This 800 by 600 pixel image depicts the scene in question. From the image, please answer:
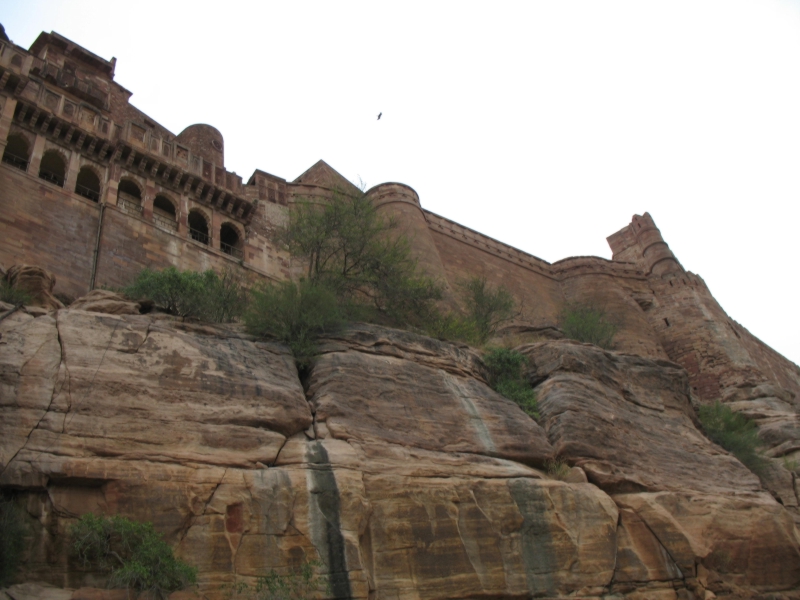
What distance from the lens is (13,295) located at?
30.6 feet

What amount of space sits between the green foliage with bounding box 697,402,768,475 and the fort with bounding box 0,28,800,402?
3.01 metres

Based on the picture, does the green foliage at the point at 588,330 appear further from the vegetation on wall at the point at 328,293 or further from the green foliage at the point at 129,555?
the green foliage at the point at 129,555

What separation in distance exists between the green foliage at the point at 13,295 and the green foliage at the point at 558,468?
24.0 ft

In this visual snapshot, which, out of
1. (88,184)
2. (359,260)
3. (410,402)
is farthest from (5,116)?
(410,402)

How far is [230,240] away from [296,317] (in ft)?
27.0

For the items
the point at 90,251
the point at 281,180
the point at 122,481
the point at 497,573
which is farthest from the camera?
the point at 281,180

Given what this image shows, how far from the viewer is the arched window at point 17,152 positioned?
14802 millimetres

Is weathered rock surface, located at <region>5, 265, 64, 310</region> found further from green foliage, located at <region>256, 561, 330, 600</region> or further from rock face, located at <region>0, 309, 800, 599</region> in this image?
green foliage, located at <region>256, 561, 330, 600</region>

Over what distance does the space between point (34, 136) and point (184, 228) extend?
11.9ft

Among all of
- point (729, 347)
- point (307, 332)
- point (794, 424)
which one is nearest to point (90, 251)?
point (307, 332)

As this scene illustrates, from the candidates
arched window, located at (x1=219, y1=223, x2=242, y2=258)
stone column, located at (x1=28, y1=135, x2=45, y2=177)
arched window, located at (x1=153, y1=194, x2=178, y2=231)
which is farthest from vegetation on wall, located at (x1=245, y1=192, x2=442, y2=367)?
stone column, located at (x1=28, y1=135, x2=45, y2=177)

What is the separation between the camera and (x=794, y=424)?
17219mm

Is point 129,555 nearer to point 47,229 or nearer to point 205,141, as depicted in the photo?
point 47,229

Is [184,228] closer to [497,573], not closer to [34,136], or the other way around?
[34,136]
